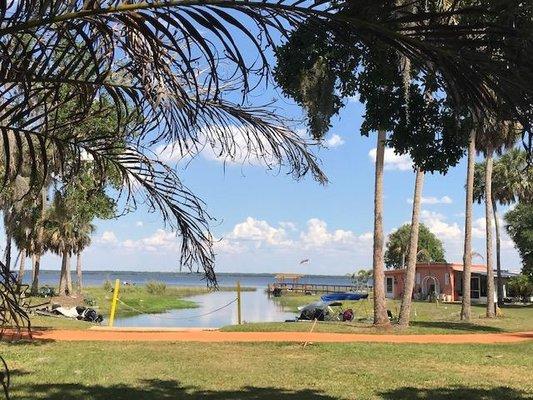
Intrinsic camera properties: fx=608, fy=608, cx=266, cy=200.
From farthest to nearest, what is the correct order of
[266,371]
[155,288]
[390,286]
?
[155,288], [390,286], [266,371]

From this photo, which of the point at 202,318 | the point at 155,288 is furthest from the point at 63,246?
the point at 155,288

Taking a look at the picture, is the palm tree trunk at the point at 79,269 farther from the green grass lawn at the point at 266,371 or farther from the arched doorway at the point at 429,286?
the green grass lawn at the point at 266,371

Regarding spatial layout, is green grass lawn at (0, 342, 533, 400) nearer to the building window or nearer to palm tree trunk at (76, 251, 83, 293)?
palm tree trunk at (76, 251, 83, 293)

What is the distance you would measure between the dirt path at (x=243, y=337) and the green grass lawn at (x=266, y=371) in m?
1.06

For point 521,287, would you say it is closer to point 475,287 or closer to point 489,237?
point 475,287

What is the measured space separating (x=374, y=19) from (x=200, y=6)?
0.75m

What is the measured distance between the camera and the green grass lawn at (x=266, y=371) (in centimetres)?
847

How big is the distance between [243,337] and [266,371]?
17.6 ft

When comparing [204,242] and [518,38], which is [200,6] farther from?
[204,242]

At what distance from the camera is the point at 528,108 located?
273 cm

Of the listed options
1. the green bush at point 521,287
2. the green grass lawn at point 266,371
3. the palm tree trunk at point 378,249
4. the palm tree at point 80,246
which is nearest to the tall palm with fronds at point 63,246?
the palm tree at point 80,246

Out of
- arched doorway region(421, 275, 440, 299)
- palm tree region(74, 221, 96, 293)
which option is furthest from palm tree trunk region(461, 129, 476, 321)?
palm tree region(74, 221, 96, 293)

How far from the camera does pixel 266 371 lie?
408 inches

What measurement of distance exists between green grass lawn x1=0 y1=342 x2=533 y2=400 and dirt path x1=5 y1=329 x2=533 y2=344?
3.47 feet
